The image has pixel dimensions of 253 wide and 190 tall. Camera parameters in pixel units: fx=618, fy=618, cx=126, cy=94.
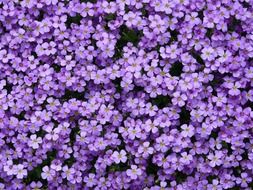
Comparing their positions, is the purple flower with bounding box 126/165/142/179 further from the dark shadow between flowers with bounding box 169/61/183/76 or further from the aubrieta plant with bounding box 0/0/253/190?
the dark shadow between flowers with bounding box 169/61/183/76

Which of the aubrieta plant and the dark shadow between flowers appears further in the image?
the dark shadow between flowers

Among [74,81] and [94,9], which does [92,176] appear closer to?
[74,81]

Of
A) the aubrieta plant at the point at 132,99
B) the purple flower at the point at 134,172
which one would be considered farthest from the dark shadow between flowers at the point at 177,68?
the purple flower at the point at 134,172

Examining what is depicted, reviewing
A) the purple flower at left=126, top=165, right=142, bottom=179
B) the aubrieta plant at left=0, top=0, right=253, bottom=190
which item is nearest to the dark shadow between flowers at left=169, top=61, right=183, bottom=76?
the aubrieta plant at left=0, top=0, right=253, bottom=190

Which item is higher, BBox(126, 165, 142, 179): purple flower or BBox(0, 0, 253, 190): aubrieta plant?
BBox(0, 0, 253, 190): aubrieta plant

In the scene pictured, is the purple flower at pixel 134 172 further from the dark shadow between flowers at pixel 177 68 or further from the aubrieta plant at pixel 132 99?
the dark shadow between flowers at pixel 177 68

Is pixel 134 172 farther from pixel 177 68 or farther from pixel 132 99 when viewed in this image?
pixel 177 68

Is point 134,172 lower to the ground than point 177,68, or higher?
lower

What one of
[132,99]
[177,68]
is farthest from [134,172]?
[177,68]
